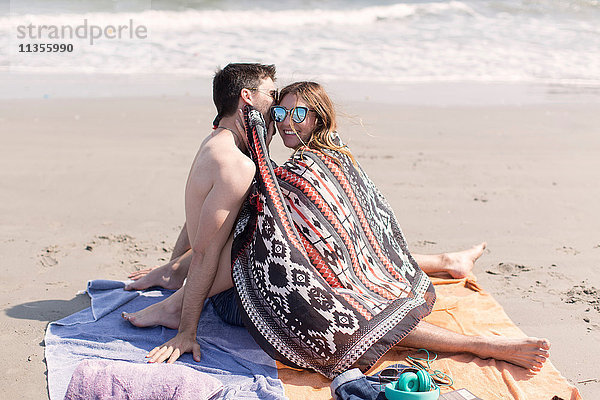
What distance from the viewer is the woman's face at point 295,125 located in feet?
12.0

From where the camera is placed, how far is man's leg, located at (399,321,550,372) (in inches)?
135

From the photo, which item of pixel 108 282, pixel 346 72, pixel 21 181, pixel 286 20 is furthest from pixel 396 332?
pixel 286 20

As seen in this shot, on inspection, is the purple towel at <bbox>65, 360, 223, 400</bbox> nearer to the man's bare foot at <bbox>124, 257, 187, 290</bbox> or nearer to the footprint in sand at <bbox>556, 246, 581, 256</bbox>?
the man's bare foot at <bbox>124, 257, 187, 290</bbox>

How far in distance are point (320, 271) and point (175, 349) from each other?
858mm

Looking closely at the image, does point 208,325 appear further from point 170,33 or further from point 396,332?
point 170,33

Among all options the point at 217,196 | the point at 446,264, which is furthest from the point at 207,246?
the point at 446,264

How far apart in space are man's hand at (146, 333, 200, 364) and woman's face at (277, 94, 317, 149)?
3.97 feet

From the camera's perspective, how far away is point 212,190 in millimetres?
3438

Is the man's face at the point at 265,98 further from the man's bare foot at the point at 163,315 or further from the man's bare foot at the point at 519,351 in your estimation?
the man's bare foot at the point at 519,351

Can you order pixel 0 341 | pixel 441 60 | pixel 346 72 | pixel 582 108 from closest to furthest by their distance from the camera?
pixel 0 341
pixel 582 108
pixel 346 72
pixel 441 60

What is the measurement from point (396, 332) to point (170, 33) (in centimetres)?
1182

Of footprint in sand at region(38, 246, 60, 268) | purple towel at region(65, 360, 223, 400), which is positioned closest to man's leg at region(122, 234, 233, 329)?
purple towel at region(65, 360, 223, 400)

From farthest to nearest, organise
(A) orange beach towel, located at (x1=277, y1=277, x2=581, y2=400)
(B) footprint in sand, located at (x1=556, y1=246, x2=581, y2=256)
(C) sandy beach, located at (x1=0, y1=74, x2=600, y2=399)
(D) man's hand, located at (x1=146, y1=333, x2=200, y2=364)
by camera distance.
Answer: (B) footprint in sand, located at (x1=556, y1=246, x2=581, y2=256) < (C) sandy beach, located at (x1=0, y1=74, x2=600, y2=399) < (D) man's hand, located at (x1=146, y1=333, x2=200, y2=364) < (A) orange beach towel, located at (x1=277, y1=277, x2=581, y2=400)

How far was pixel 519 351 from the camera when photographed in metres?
3.44
